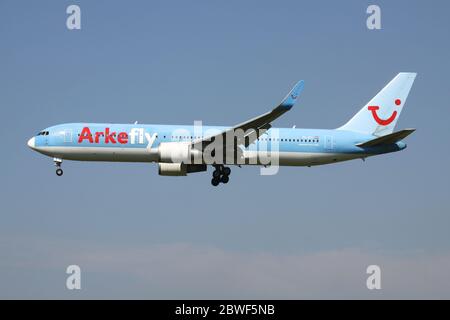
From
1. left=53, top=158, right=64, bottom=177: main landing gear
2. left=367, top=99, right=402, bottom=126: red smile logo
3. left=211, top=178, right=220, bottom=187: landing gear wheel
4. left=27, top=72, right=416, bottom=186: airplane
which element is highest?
left=367, top=99, right=402, bottom=126: red smile logo

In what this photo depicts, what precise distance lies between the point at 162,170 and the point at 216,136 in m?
3.97

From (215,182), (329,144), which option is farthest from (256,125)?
(329,144)

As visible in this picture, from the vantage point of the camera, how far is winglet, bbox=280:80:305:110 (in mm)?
48469

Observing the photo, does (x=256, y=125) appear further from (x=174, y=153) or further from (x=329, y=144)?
(x=329, y=144)

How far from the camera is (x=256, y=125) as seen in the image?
173 ft

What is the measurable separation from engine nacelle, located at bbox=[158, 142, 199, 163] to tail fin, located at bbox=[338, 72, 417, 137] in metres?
12.0

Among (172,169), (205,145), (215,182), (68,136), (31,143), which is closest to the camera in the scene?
(172,169)

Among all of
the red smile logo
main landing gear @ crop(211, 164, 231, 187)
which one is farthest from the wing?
the red smile logo

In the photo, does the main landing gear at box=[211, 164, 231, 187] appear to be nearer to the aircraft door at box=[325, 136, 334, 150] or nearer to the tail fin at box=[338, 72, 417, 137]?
the aircraft door at box=[325, 136, 334, 150]

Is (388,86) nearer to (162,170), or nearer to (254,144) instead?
(254,144)

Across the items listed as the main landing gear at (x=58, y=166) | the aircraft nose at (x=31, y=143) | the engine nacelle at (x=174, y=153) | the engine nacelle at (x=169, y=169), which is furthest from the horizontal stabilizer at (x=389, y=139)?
the aircraft nose at (x=31, y=143)

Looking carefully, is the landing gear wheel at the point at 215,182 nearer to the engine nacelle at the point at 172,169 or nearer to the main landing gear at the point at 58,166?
the engine nacelle at the point at 172,169

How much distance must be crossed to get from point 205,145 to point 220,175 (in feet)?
9.75

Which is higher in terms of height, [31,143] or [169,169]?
[31,143]
